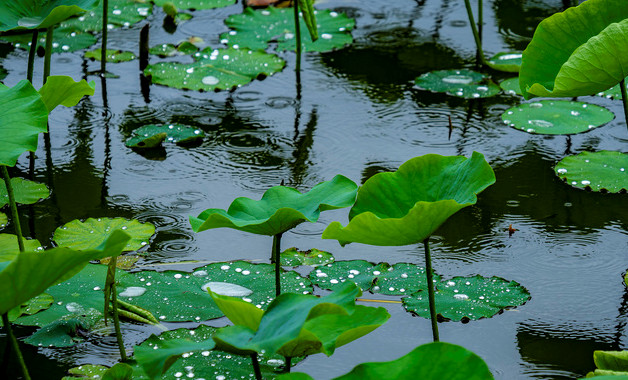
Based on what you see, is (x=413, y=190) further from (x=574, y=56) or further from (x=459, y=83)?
(x=459, y=83)

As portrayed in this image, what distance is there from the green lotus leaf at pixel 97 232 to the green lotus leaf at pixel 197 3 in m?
1.71

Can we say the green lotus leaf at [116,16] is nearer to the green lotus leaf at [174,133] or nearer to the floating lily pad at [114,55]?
the floating lily pad at [114,55]

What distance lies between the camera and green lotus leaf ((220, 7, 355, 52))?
3103 mm

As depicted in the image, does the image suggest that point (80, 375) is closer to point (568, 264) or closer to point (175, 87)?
point (568, 264)

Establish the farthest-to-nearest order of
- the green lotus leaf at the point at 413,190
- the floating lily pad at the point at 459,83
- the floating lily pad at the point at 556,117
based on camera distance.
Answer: the floating lily pad at the point at 459,83 → the floating lily pad at the point at 556,117 → the green lotus leaf at the point at 413,190

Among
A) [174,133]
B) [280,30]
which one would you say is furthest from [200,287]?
[280,30]

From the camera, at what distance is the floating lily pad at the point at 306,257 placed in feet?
5.91

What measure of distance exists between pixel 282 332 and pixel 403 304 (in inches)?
24.9

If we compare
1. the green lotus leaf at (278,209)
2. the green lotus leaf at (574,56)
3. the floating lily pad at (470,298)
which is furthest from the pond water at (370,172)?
the green lotus leaf at (574,56)

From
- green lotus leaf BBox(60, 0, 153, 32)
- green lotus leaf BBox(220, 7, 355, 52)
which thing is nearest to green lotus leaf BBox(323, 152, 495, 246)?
green lotus leaf BBox(220, 7, 355, 52)

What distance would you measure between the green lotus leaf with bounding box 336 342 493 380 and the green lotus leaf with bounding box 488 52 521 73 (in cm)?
193

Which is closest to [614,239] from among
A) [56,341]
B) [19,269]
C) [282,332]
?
[282,332]

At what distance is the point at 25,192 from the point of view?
2.11 meters

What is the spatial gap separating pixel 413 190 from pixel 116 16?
2.29 metres
